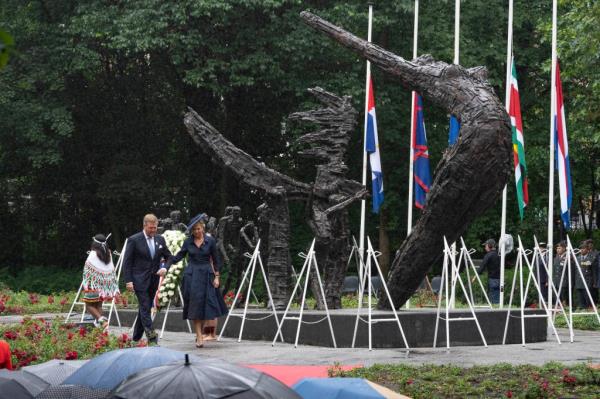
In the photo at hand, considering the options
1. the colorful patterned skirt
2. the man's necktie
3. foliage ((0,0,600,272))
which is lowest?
the colorful patterned skirt

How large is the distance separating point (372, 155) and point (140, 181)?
15279 mm

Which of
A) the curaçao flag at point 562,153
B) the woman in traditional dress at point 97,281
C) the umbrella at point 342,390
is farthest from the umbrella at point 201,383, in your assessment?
the curaçao flag at point 562,153

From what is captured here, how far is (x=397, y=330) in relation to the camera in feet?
51.6

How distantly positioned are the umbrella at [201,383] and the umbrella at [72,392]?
1124mm

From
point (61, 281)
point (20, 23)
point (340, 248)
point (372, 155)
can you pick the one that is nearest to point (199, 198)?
point (61, 281)

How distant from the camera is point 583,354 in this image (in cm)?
1496

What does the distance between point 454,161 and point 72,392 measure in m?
8.86

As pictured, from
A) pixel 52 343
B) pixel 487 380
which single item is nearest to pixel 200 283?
pixel 52 343

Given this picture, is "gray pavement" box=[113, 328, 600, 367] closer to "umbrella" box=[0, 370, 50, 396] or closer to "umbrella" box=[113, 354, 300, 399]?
"umbrella" box=[0, 370, 50, 396]

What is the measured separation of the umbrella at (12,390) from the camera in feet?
21.5

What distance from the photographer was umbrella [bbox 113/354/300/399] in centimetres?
580

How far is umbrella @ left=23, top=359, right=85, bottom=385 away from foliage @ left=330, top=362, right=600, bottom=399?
3620mm

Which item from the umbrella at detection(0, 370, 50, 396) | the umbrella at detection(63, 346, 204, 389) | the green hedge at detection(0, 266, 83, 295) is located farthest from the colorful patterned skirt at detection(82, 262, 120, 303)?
the green hedge at detection(0, 266, 83, 295)

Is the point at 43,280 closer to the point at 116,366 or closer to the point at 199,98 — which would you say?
the point at 199,98
